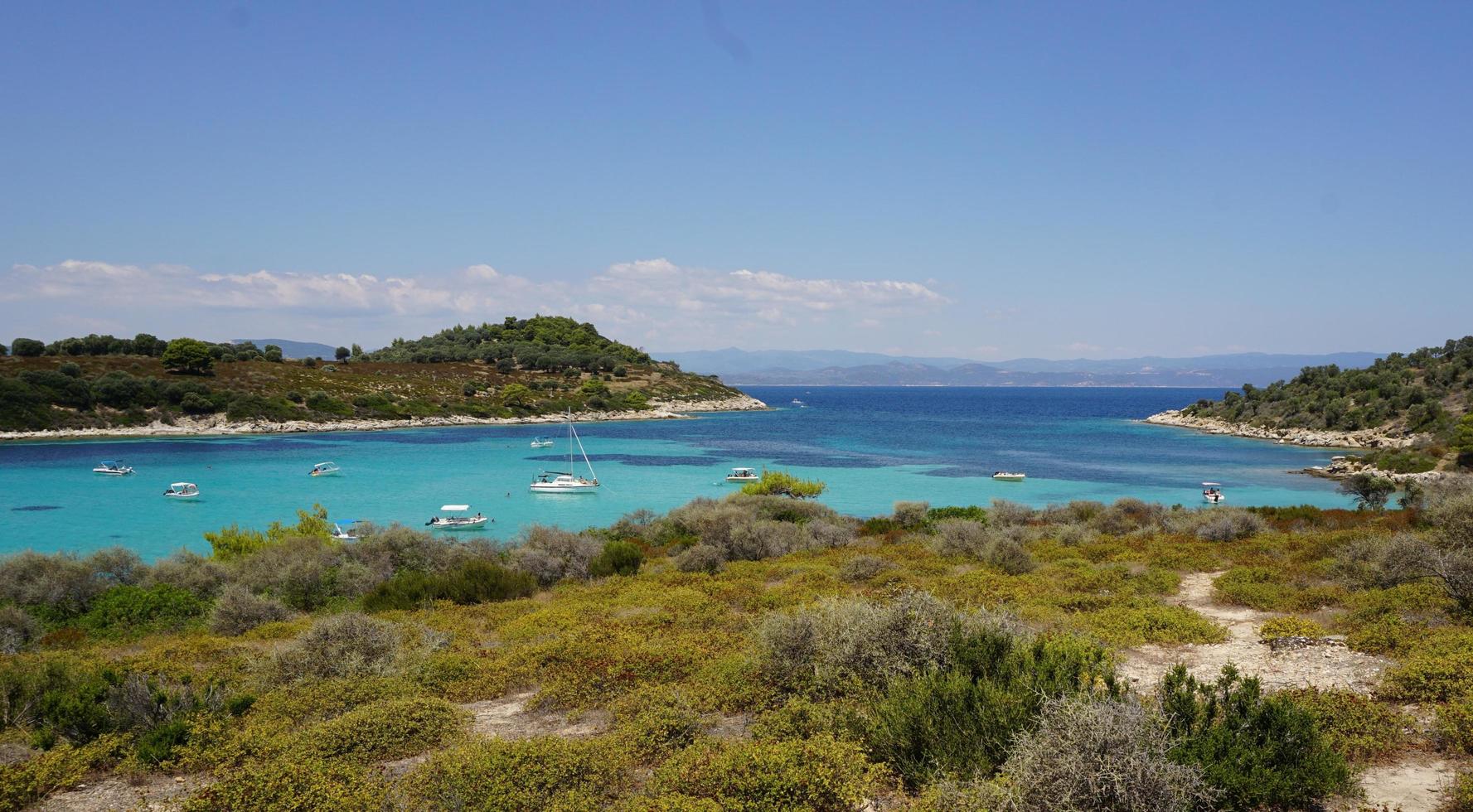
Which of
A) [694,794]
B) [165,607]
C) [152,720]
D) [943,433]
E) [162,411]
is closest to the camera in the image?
[694,794]

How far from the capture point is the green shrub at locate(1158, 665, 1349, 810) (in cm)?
530

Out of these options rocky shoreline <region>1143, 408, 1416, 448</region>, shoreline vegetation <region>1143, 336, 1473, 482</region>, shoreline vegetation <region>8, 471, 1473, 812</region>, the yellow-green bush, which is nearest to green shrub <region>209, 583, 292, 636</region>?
shoreline vegetation <region>8, 471, 1473, 812</region>

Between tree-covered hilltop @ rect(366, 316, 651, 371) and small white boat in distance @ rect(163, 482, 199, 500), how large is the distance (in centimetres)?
8193

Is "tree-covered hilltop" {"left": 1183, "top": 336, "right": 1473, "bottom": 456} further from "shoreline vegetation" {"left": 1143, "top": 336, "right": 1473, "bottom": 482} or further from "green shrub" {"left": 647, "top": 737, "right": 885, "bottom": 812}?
"green shrub" {"left": 647, "top": 737, "right": 885, "bottom": 812}

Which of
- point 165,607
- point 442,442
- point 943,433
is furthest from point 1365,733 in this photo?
point 943,433

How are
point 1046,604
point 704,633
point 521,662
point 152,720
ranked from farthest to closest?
point 1046,604
point 704,633
point 521,662
point 152,720

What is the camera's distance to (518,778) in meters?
5.90

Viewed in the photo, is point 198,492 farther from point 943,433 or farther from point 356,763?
point 943,433

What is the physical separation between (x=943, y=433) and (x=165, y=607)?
7732 centimetres

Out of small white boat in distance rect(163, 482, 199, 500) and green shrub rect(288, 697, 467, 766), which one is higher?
green shrub rect(288, 697, 467, 766)

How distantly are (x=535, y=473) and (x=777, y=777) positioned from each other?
47.1m

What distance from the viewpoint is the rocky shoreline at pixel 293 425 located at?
65938mm

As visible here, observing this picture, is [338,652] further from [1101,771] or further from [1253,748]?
[1253,748]

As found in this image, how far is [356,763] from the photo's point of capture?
257 inches
